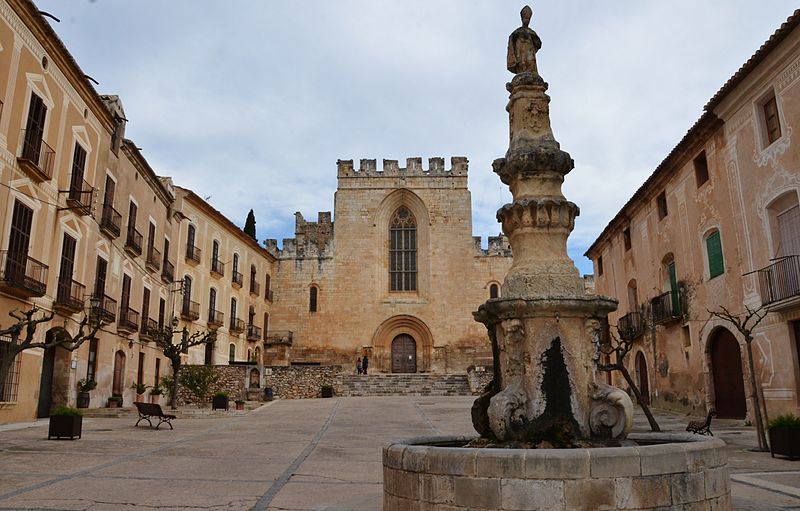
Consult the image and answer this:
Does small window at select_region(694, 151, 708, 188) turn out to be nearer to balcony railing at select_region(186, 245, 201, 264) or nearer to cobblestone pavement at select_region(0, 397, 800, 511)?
cobblestone pavement at select_region(0, 397, 800, 511)

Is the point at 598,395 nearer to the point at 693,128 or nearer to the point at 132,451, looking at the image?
the point at 132,451

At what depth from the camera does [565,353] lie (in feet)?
18.2

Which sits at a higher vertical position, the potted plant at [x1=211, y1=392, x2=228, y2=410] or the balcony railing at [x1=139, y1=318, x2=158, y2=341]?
the balcony railing at [x1=139, y1=318, x2=158, y2=341]

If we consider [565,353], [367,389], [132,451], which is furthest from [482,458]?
[367,389]

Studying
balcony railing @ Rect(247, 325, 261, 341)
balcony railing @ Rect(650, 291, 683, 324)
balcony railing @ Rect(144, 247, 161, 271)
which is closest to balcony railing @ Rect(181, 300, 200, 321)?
balcony railing @ Rect(144, 247, 161, 271)

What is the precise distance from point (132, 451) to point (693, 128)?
15101 millimetres

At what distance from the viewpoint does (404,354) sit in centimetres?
3716

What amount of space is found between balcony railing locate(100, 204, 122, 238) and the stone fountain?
16808 millimetres

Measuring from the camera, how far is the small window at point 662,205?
792 inches

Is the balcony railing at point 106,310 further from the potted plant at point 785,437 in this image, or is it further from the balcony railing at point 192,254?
the potted plant at point 785,437

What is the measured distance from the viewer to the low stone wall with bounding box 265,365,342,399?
1126 inches

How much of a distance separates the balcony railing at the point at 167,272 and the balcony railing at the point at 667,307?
18.8 m

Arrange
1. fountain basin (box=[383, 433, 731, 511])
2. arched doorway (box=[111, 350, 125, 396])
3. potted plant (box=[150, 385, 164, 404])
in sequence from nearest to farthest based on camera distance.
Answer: fountain basin (box=[383, 433, 731, 511])
arched doorway (box=[111, 350, 125, 396])
potted plant (box=[150, 385, 164, 404])

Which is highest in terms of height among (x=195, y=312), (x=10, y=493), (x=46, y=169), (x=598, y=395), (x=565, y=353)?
(x=46, y=169)
